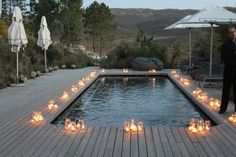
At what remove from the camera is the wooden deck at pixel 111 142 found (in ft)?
15.6

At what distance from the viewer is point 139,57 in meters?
18.6

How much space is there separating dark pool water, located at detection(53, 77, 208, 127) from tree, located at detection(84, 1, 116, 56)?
17885mm

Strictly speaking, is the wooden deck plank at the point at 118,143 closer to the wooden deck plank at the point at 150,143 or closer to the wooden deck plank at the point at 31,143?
the wooden deck plank at the point at 150,143

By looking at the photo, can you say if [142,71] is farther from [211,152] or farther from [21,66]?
[211,152]

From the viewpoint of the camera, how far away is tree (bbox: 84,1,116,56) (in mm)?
30453

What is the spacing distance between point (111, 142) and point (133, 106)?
12.4 feet

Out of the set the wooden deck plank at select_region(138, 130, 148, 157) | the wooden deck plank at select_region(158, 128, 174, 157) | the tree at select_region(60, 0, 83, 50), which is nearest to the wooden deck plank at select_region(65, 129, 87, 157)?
the wooden deck plank at select_region(138, 130, 148, 157)

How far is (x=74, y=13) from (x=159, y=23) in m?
30.7

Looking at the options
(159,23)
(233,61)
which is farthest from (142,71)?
(159,23)

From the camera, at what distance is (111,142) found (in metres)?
5.25

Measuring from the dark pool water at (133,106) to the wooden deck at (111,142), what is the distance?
1212mm

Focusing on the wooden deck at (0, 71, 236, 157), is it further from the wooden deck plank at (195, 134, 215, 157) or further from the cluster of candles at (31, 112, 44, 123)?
the cluster of candles at (31, 112, 44, 123)

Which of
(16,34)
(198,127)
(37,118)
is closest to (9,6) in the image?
(16,34)

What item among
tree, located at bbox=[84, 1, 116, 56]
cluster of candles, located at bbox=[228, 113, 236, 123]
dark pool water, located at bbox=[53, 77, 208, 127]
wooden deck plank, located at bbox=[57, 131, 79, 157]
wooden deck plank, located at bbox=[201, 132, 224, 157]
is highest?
tree, located at bbox=[84, 1, 116, 56]
